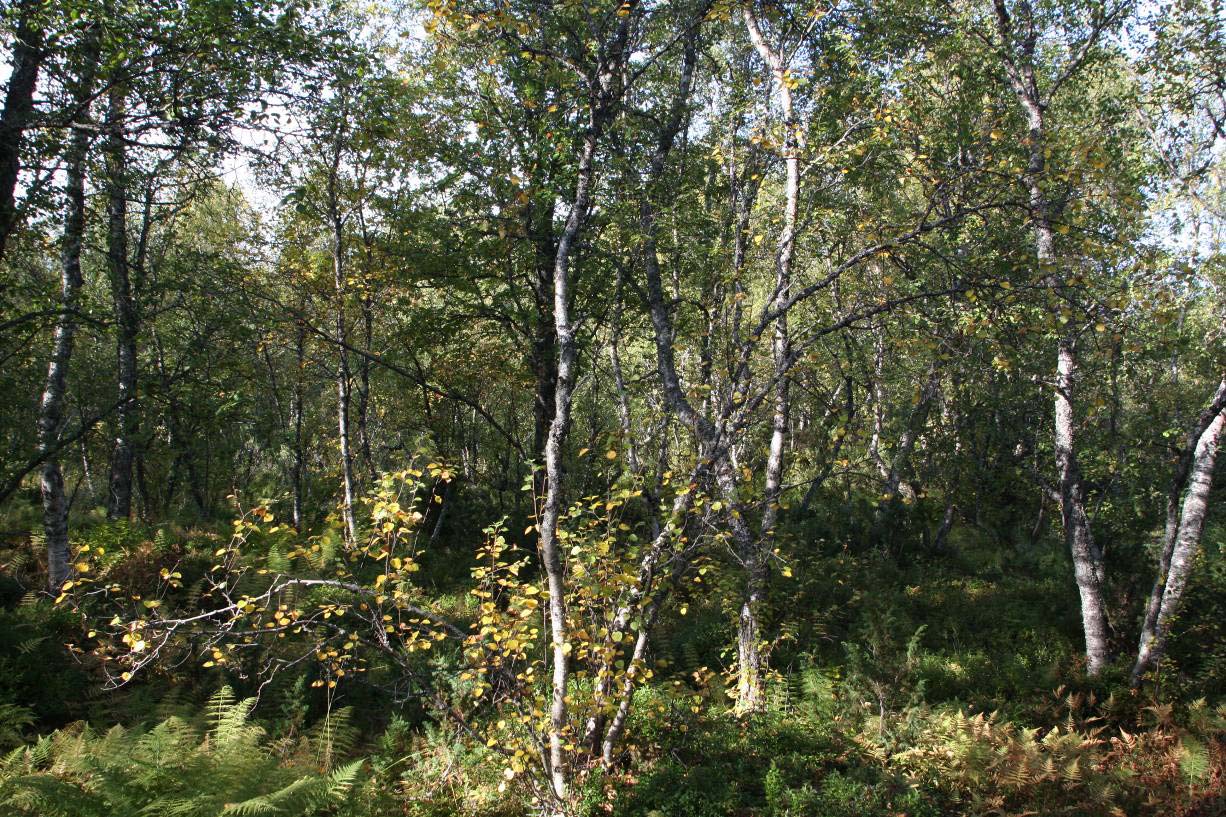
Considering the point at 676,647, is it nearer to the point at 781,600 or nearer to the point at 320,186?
the point at 781,600

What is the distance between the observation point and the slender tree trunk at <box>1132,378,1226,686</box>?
773cm

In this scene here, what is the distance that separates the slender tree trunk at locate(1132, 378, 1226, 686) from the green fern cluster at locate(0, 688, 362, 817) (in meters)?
9.12

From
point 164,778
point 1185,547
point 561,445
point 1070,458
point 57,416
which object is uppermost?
point 57,416

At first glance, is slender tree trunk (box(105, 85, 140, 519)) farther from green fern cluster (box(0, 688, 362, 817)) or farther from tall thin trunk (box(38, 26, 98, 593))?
green fern cluster (box(0, 688, 362, 817))

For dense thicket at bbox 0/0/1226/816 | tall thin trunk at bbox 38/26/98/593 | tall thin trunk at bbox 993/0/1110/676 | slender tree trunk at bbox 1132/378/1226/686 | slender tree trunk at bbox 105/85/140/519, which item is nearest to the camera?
dense thicket at bbox 0/0/1226/816

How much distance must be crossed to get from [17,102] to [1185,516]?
1293cm

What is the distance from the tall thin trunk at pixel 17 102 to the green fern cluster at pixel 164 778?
15.5 ft

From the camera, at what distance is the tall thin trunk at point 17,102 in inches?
227

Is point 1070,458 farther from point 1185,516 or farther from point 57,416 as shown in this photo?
point 57,416

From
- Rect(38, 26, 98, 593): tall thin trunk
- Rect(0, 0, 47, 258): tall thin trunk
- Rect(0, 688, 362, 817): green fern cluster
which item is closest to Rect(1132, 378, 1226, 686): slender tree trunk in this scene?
Rect(0, 688, 362, 817): green fern cluster

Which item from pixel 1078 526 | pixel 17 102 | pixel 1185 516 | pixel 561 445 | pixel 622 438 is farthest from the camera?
pixel 1078 526

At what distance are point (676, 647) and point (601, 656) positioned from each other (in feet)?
16.7

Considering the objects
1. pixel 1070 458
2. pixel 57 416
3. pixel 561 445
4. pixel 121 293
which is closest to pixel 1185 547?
pixel 1070 458

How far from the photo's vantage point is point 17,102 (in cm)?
593
